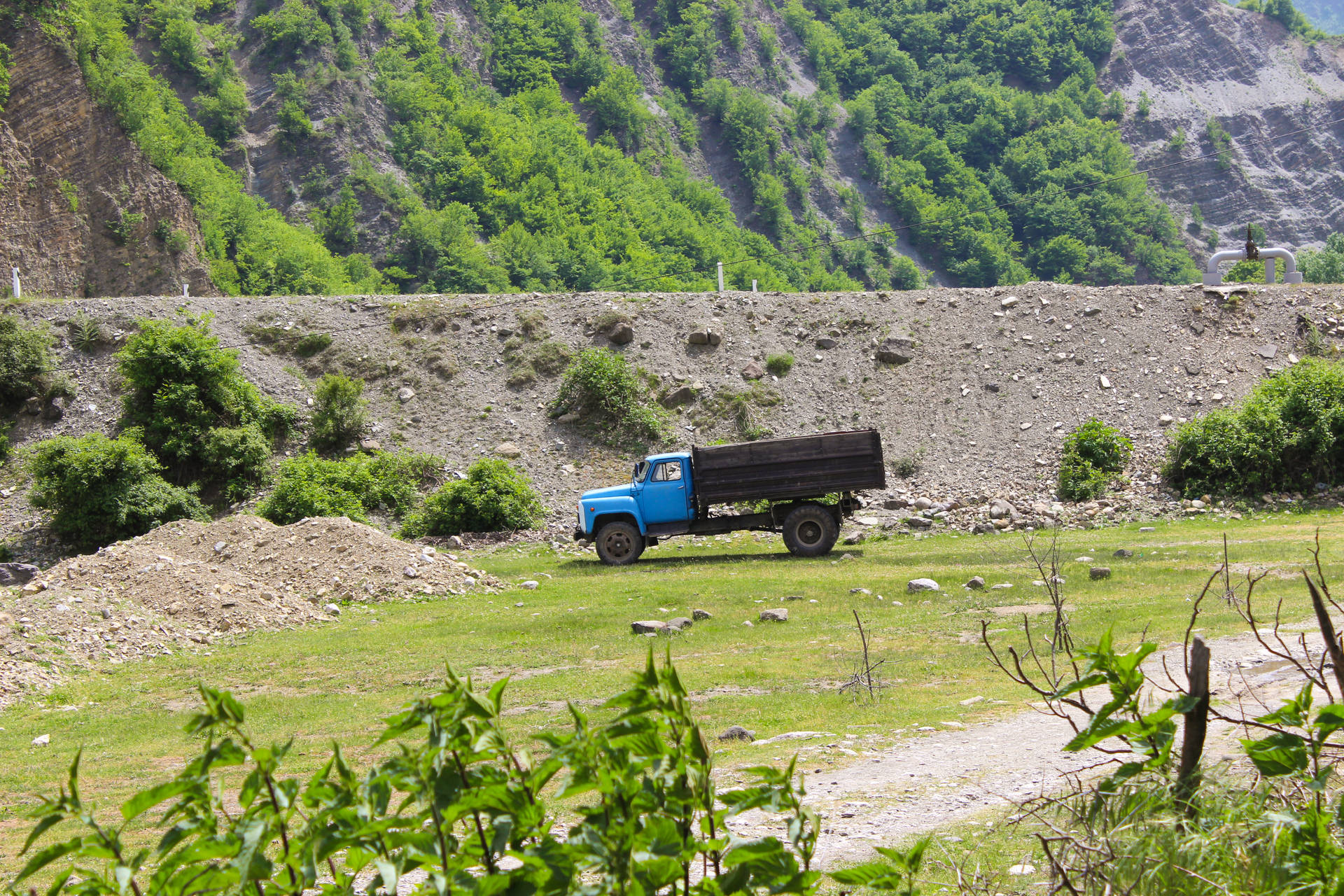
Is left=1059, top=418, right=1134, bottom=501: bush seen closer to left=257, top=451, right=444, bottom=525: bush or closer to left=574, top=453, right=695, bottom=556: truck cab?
left=574, top=453, right=695, bottom=556: truck cab

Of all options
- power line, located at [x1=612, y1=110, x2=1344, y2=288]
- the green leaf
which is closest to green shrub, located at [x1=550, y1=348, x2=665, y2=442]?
the green leaf

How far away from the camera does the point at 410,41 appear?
78250 mm

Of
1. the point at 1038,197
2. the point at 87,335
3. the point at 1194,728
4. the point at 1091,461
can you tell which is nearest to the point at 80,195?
the point at 87,335

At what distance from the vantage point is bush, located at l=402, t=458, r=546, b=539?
24.6m

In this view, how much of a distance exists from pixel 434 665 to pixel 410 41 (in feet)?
251

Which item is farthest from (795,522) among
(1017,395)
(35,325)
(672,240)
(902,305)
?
(672,240)

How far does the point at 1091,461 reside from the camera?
24.3 meters

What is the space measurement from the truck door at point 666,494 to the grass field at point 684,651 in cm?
148

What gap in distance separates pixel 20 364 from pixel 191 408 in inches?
251

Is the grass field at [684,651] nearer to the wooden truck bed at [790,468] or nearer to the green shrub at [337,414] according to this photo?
the wooden truck bed at [790,468]

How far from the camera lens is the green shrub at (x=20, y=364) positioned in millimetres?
29438

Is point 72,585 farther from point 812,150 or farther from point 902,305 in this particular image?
point 812,150

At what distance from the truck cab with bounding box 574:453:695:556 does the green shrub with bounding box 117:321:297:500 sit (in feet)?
39.9

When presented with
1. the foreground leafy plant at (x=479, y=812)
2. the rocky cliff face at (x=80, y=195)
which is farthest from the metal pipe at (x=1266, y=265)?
the rocky cliff face at (x=80, y=195)
